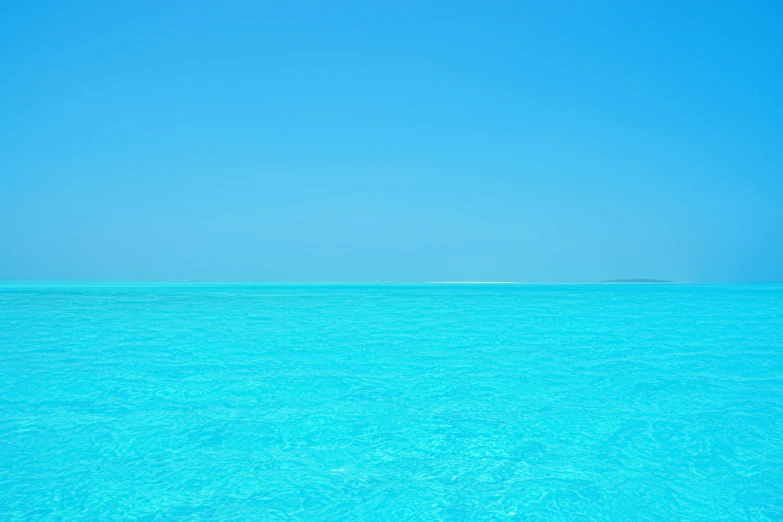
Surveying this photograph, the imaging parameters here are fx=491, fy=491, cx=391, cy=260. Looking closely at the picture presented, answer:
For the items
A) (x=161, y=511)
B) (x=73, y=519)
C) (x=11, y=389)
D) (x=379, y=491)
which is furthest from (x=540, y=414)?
(x=11, y=389)

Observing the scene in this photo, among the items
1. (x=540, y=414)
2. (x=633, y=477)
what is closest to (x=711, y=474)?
(x=633, y=477)

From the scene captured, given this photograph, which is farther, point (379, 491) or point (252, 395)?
point (252, 395)

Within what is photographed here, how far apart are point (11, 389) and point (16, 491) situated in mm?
2745

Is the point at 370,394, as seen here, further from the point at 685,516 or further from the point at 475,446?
the point at 685,516

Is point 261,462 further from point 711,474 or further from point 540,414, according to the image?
point 711,474

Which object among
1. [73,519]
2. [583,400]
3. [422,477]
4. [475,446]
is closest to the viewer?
[73,519]

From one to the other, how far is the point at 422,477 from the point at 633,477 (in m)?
1.31

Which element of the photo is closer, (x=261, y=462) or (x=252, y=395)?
(x=261, y=462)

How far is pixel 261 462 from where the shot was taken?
10.6 feet

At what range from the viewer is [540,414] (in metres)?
4.29

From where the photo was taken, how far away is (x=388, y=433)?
380 cm

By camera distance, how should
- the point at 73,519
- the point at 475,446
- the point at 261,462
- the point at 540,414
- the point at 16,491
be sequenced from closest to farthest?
the point at 73,519 < the point at 16,491 < the point at 261,462 < the point at 475,446 < the point at 540,414

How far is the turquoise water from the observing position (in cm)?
274

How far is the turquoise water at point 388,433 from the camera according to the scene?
9.00 feet
